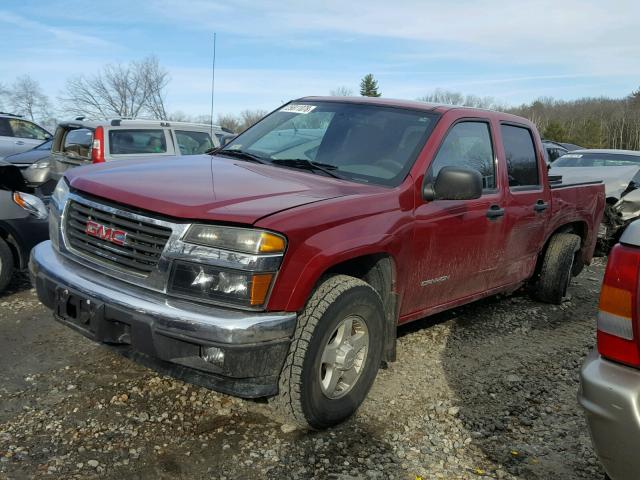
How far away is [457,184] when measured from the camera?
11.1ft

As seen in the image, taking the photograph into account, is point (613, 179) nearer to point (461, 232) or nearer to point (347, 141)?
point (461, 232)

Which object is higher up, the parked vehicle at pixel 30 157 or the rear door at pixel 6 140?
the rear door at pixel 6 140

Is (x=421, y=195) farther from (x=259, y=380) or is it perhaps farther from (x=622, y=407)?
(x=622, y=407)

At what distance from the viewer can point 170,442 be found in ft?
9.47

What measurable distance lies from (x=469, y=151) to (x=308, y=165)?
1.26 m

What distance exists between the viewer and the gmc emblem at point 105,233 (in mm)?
2883

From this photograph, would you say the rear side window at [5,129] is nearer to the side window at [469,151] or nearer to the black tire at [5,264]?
the black tire at [5,264]

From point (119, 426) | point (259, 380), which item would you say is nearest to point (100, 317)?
point (119, 426)

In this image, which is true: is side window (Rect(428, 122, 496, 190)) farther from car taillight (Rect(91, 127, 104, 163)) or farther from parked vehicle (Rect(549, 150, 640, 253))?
car taillight (Rect(91, 127, 104, 163))

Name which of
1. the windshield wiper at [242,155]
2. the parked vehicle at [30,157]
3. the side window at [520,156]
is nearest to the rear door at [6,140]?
the parked vehicle at [30,157]

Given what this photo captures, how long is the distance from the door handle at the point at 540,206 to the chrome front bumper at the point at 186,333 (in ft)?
9.61

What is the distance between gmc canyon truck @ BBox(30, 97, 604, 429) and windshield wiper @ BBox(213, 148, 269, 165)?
2cm

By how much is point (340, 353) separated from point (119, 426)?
4.10 ft

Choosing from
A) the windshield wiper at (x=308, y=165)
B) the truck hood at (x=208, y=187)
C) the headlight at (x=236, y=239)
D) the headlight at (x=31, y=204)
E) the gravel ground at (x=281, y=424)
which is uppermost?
the windshield wiper at (x=308, y=165)
